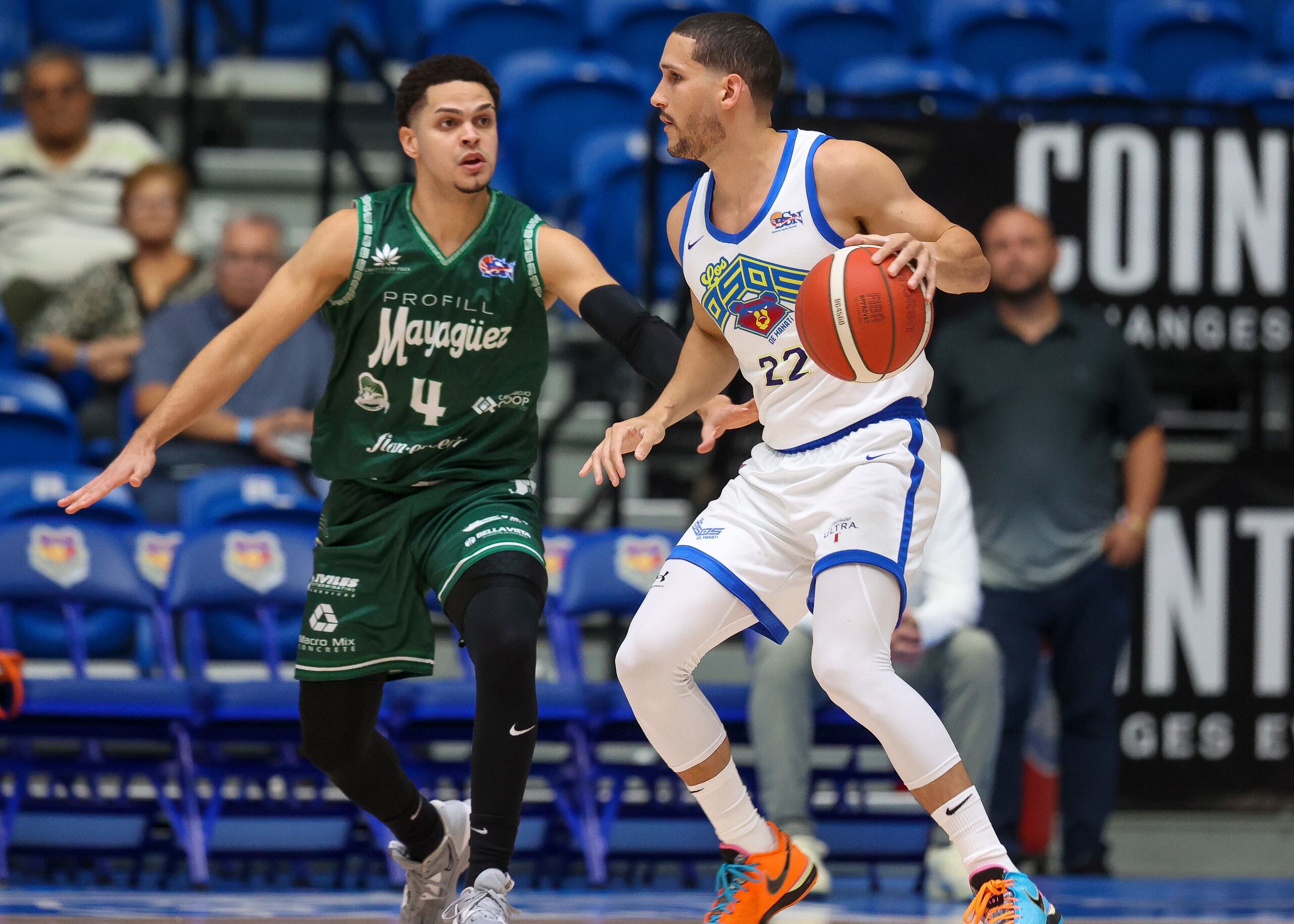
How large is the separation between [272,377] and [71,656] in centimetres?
138

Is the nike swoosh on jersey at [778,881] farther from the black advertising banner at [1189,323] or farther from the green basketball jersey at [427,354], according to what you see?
the black advertising banner at [1189,323]

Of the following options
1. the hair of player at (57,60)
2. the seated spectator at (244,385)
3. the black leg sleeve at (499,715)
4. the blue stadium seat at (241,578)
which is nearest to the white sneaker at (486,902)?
the black leg sleeve at (499,715)

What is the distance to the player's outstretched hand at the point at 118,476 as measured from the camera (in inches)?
164

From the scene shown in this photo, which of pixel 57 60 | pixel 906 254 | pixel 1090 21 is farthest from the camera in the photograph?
pixel 1090 21

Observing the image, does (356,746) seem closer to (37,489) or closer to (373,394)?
(373,394)

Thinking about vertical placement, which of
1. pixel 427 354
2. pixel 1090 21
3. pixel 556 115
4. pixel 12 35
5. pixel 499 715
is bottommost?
pixel 499 715

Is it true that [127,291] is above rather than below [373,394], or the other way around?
above

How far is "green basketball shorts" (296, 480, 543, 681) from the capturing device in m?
4.55

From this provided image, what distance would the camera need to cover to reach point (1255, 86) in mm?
9500

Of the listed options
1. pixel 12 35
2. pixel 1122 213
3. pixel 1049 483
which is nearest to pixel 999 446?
pixel 1049 483

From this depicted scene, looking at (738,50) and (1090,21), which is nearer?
(738,50)

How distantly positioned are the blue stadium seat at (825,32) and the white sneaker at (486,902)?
21.9ft

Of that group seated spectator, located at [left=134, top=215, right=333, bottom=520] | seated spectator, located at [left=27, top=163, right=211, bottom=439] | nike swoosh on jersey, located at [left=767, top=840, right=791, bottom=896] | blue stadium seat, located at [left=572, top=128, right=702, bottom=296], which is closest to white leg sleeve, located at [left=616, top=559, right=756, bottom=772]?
nike swoosh on jersey, located at [left=767, top=840, right=791, bottom=896]

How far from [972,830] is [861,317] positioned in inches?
46.3
